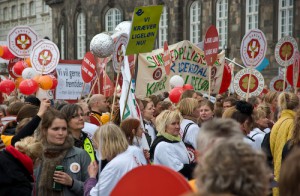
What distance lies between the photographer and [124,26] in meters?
15.7

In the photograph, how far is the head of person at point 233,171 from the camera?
284cm

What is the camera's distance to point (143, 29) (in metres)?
9.17

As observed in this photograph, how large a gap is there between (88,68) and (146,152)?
369 inches

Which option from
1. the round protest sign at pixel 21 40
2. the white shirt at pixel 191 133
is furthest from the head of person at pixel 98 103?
the round protest sign at pixel 21 40

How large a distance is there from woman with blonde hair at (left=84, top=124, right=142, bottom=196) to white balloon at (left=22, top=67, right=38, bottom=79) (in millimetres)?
10630

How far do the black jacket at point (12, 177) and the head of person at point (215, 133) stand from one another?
2.04 metres

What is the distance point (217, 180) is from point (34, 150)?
3.18 meters

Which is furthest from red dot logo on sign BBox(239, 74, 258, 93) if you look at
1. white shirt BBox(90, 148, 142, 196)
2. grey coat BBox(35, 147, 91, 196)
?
white shirt BBox(90, 148, 142, 196)

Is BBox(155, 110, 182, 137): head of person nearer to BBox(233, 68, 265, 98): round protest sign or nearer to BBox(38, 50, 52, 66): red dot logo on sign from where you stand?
BBox(233, 68, 265, 98): round protest sign

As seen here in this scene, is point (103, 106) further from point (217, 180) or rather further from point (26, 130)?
point (217, 180)

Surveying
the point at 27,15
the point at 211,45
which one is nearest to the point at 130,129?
the point at 211,45

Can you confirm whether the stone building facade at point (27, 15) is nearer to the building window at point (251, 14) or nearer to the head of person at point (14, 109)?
the building window at point (251, 14)

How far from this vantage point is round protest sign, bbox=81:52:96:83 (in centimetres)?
1628

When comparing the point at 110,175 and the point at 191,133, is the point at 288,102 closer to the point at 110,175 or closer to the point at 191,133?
the point at 191,133
